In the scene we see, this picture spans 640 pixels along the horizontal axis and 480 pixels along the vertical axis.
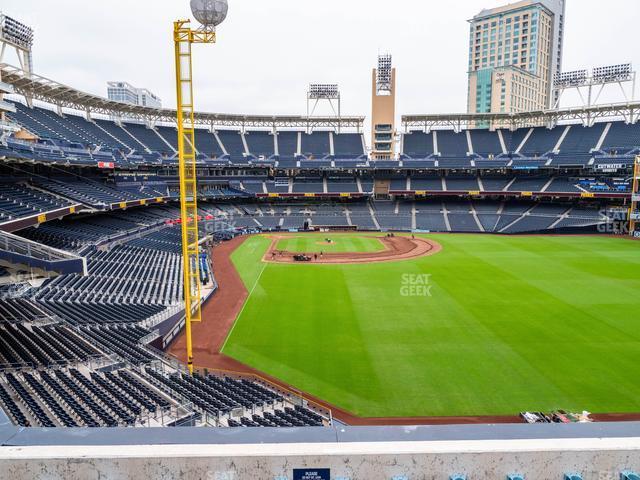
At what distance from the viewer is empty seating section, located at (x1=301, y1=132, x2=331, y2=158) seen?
259 feet

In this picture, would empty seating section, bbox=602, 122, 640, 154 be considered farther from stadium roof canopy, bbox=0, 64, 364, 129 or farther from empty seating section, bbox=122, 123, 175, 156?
empty seating section, bbox=122, 123, 175, 156

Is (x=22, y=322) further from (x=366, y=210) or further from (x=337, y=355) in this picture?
(x=366, y=210)

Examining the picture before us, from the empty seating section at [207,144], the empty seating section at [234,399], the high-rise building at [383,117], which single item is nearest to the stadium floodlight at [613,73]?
the high-rise building at [383,117]

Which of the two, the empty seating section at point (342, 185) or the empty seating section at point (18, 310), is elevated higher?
the empty seating section at point (342, 185)

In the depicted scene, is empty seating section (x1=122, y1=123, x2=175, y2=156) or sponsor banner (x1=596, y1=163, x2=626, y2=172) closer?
sponsor banner (x1=596, y1=163, x2=626, y2=172)

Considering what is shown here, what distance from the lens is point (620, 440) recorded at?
439 cm

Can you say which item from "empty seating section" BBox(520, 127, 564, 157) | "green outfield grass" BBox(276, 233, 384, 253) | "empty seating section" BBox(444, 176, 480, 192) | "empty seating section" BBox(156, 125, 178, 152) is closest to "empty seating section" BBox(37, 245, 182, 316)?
"green outfield grass" BBox(276, 233, 384, 253)

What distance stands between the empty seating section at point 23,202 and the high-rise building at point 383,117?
60043 mm

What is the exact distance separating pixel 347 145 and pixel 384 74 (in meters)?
15.1

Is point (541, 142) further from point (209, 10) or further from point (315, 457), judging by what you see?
point (315, 457)

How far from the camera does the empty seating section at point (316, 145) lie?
7888 centimetres

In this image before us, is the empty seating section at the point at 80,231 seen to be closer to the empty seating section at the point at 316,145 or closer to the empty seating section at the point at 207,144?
the empty seating section at the point at 207,144

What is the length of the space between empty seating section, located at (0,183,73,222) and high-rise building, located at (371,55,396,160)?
60043mm

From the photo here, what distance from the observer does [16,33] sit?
3966cm
